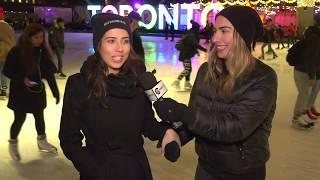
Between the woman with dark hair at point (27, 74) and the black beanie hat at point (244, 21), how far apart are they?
10.3ft

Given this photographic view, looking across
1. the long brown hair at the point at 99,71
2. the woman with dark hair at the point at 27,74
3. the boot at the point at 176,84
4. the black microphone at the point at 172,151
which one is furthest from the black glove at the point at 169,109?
the boot at the point at 176,84

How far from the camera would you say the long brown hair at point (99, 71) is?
195cm

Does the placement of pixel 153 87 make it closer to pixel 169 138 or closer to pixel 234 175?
pixel 169 138

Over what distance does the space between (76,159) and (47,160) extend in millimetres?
2845

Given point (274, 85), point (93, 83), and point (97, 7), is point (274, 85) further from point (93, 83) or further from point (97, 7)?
point (97, 7)

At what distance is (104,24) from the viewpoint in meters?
2.01

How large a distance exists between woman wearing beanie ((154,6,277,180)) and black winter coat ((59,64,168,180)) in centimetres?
25

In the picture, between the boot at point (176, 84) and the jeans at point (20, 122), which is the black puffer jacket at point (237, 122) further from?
the boot at point (176, 84)

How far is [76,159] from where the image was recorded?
198 centimetres

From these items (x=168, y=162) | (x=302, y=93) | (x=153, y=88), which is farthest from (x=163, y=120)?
(x=302, y=93)

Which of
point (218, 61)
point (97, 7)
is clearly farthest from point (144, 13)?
point (218, 61)

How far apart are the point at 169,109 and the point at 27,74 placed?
10.6ft

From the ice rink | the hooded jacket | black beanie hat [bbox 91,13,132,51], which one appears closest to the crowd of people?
black beanie hat [bbox 91,13,132,51]

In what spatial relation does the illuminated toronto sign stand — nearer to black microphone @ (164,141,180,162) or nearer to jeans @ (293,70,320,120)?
jeans @ (293,70,320,120)
